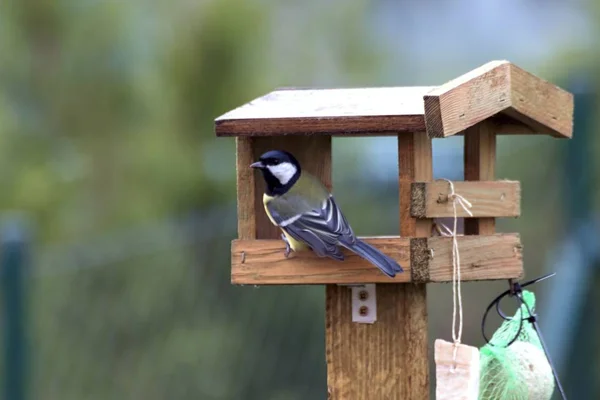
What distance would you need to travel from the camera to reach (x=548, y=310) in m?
4.01

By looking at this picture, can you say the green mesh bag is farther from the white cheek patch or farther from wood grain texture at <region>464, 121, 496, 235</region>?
the white cheek patch

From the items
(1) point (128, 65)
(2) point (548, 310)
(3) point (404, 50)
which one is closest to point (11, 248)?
(1) point (128, 65)

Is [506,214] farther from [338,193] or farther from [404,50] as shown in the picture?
[404,50]

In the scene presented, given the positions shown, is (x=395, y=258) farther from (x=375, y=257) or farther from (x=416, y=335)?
(x=416, y=335)

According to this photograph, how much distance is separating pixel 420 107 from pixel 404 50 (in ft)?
12.5

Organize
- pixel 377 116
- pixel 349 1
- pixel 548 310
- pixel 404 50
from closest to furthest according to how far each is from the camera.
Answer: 1. pixel 377 116
2. pixel 548 310
3. pixel 349 1
4. pixel 404 50

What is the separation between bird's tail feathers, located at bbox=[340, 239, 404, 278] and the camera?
80.8 inches

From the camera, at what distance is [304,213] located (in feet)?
7.04

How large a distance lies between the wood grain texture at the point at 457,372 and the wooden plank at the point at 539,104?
471mm

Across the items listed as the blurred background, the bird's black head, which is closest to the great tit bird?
the bird's black head

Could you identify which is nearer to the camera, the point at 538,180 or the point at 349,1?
the point at 538,180

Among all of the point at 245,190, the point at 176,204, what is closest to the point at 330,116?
the point at 245,190

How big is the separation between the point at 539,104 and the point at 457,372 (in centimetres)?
55

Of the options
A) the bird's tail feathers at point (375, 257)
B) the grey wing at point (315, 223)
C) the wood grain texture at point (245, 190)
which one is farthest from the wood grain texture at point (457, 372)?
the wood grain texture at point (245, 190)
